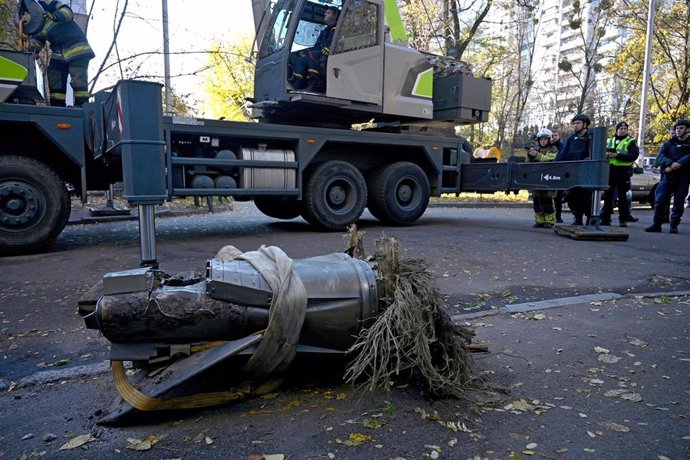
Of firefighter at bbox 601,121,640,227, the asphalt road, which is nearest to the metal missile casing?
the asphalt road

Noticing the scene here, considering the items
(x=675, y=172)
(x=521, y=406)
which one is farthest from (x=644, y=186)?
(x=521, y=406)

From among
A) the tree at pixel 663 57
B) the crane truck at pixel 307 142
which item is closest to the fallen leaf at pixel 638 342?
the crane truck at pixel 307 142

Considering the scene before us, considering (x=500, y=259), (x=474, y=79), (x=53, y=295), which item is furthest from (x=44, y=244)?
(x=474, y=79)

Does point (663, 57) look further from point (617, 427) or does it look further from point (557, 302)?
point (617, 427)

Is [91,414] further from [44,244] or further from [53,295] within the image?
[44,244]

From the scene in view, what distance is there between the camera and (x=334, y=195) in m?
8.09

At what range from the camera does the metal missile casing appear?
6.71 feet

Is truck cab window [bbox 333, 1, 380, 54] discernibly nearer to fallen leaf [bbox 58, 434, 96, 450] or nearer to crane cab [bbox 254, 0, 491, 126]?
crane cab [bbox 254, 0, 491, 126]

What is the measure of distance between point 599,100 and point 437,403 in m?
46.9

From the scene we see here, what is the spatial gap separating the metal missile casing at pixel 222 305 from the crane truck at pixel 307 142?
2.71 m

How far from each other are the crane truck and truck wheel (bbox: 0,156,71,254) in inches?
0.5

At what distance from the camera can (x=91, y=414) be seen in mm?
2186

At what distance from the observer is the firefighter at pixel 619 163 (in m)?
9.84

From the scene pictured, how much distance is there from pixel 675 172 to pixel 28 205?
33.7 ft
